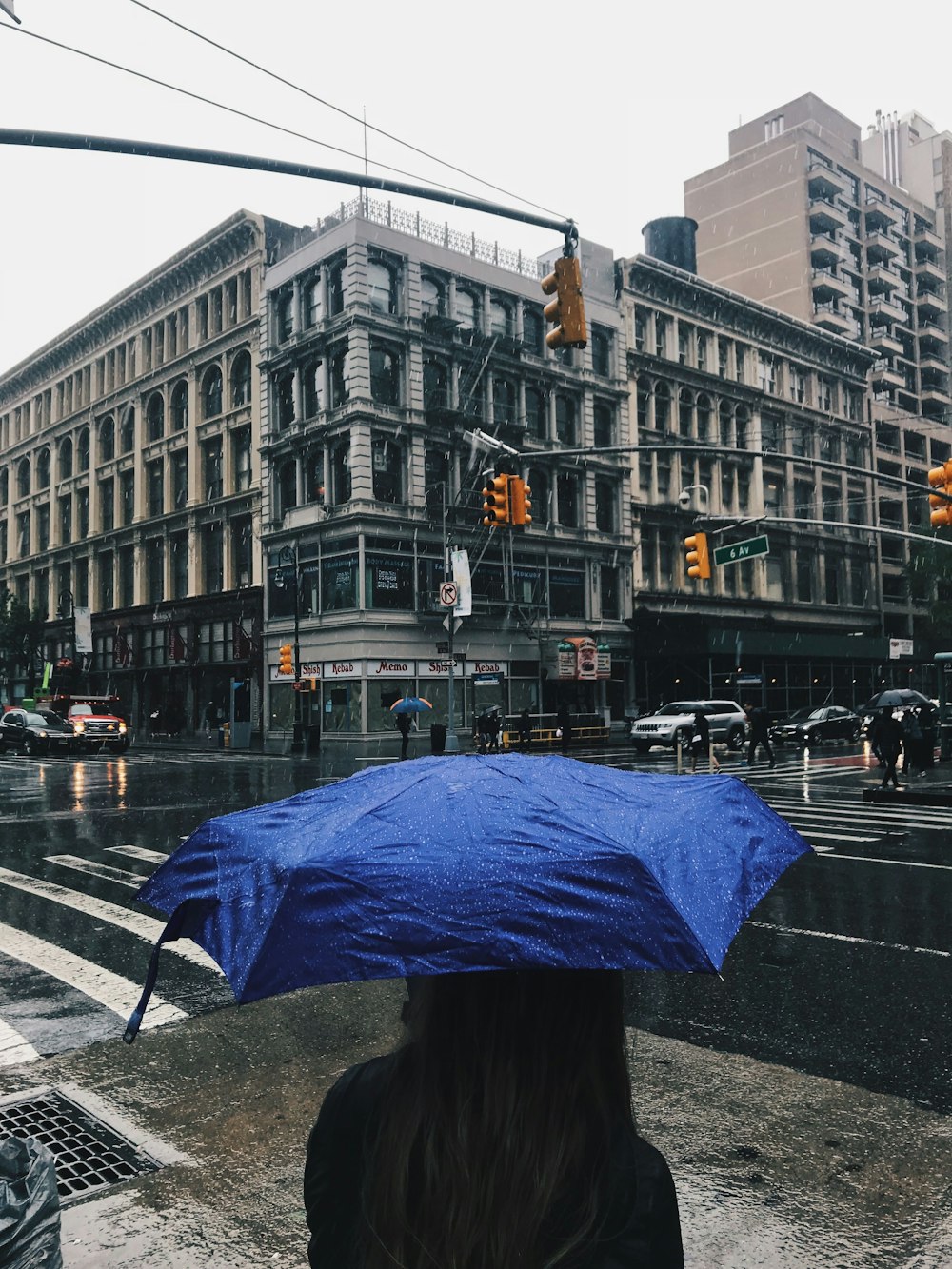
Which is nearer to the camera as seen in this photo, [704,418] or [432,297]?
[432,297]

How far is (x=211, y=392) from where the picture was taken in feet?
168

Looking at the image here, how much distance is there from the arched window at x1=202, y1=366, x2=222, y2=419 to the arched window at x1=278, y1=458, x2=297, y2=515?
7020 millimetres

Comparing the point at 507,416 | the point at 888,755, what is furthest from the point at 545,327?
the point at 888,755

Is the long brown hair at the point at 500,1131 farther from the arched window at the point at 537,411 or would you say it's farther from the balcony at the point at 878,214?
the balcony at the point at 878,214

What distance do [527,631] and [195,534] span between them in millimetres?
18146

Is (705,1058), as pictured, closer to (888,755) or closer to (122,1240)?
(122,1240)

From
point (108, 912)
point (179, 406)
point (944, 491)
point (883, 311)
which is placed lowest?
point (108, 912)

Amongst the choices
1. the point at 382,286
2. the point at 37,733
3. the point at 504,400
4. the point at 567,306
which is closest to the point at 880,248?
the point at 504,400

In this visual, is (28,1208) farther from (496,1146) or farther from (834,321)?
(834,321)

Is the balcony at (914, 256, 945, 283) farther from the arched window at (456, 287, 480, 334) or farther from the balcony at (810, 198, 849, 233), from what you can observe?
the arched window at (456, 287, 480, 334)

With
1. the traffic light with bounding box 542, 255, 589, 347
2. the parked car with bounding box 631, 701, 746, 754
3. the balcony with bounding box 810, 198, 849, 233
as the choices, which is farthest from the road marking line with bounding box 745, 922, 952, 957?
the balcony with bounding box 810, 198, 849, 233

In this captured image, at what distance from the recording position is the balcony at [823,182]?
68875 mm

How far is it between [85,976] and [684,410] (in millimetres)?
52533

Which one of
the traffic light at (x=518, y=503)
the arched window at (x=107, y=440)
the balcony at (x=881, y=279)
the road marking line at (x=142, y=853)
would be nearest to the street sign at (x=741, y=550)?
the traffic light at (x=518, y=503)
